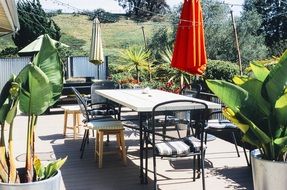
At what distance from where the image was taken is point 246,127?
238 centimetres

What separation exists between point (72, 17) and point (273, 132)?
39.9 metres

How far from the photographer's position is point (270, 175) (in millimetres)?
2230

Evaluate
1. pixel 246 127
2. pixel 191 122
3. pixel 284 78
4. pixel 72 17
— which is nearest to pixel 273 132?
pixel 246 127

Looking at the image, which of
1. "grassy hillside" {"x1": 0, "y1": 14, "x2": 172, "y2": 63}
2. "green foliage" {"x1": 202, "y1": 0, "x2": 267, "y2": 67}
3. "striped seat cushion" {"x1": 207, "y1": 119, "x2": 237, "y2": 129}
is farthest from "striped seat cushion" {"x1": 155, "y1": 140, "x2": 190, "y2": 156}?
"grassy hillside" {"x1": 0, "y1": 14, "x2": 172, "y2": 63}

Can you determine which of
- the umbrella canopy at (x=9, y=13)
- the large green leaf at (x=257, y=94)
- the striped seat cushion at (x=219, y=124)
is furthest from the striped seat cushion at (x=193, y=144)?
the umbrella canopy at (x=9, y=13)

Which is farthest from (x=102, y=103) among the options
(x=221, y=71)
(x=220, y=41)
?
(x=220, y=41)

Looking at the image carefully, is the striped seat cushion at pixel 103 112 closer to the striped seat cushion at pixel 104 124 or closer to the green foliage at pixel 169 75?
the striped seat cushion at pixel 104 124

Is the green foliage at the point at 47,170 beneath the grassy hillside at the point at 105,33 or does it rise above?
beneath

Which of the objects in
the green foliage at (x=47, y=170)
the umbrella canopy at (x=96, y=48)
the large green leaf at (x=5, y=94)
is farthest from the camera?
the umbrella canopy at (x=96, y=48)

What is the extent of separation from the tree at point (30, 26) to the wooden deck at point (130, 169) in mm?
12724

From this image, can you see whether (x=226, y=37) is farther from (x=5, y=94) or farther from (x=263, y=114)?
(x=5, y=94)

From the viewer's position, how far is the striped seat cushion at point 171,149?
3.54m

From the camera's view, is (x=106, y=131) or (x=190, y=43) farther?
(x=190, y=43)

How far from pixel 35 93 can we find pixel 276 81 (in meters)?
1.48
